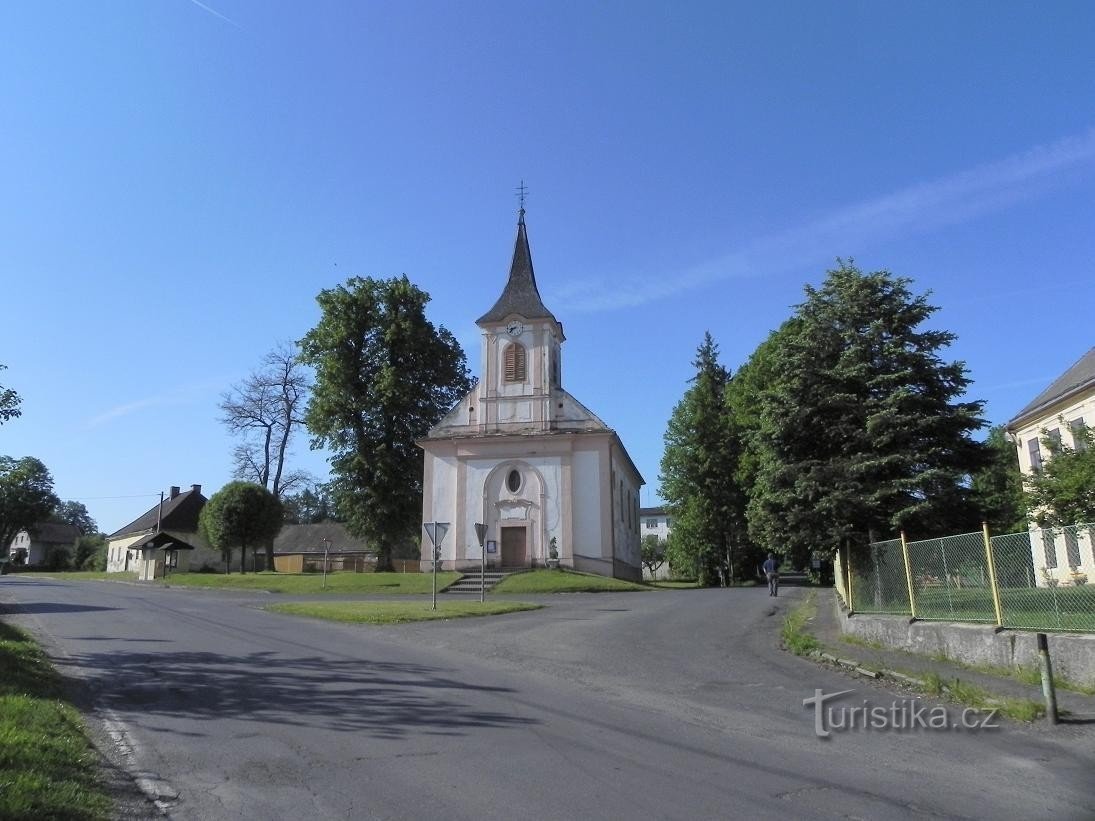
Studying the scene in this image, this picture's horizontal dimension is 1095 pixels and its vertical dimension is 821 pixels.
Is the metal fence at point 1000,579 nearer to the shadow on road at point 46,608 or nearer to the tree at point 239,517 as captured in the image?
the shadow on road at point 46,608

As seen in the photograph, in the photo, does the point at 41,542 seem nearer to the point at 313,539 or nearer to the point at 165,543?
the point at 313,539

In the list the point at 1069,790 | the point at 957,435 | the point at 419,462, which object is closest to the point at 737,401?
the point at 419,462

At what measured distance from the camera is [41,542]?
106750 millimetres

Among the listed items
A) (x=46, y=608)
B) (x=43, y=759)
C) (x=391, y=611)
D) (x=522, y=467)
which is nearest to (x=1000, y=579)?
(x=43, y=759)

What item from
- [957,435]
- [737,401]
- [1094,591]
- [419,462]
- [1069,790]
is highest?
[737,401]

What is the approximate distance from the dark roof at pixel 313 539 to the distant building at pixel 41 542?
3449 centimetres

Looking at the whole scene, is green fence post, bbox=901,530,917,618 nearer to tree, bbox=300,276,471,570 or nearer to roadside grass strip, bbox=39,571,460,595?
roadside grass strip, bbox=39,571,460,595

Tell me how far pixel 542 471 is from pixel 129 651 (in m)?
28.7

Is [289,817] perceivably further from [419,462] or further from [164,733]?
[419,462]

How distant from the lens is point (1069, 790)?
6.14 meters

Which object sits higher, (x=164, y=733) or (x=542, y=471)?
(x=542, y=471)

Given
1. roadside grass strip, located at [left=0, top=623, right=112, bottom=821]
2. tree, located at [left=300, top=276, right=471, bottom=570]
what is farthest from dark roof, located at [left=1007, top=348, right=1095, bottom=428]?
tree, located at [left=300, top=276, right=471, bottom=570]

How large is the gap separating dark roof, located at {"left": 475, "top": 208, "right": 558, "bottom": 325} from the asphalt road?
3068 centimetres

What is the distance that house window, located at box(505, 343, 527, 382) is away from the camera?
43.3m
